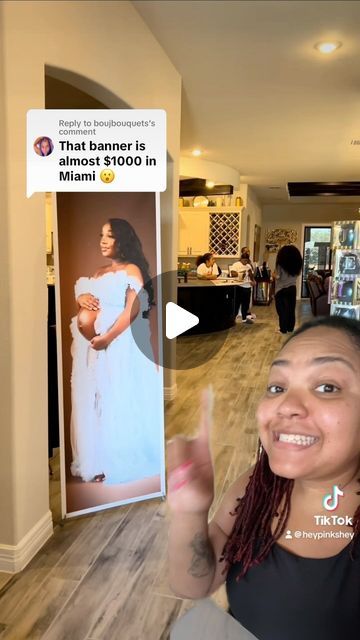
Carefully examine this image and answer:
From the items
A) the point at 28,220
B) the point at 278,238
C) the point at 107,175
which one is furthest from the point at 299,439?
the point at 278,238

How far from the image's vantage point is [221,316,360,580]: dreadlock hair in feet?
1.68

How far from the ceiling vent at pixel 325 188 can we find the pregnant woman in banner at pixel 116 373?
19.8ft

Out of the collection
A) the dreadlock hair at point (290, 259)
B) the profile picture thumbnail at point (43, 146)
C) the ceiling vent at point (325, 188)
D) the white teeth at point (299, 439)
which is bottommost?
the white teeth at point (299, 439)

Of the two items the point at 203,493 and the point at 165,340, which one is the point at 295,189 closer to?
the point at 165,340

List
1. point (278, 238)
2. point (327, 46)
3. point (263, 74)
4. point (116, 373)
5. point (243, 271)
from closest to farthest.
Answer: point (116, 373)
point (327, 46)
point (263, 74)
point (243, 271)
point (278, 238)

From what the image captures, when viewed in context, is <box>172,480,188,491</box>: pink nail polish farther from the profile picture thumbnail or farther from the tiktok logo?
the profile picture thumbnail

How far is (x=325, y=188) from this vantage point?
712cm

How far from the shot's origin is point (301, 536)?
51cm

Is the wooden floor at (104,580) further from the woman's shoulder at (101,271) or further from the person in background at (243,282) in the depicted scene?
the person in background at (243,282)

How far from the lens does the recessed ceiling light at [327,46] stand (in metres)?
2.38

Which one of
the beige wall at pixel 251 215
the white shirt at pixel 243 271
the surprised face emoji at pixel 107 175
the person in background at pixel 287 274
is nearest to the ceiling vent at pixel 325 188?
the beige wall at pixel 251 215

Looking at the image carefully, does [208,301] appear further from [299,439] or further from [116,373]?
[299,439]

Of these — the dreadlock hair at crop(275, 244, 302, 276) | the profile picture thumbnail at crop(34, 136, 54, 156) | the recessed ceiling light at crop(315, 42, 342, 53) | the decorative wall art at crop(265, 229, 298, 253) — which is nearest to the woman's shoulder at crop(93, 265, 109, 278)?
the profile picture thumbnail at crop(34, 136, 54, 156)

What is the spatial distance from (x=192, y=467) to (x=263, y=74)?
284 centimetres
